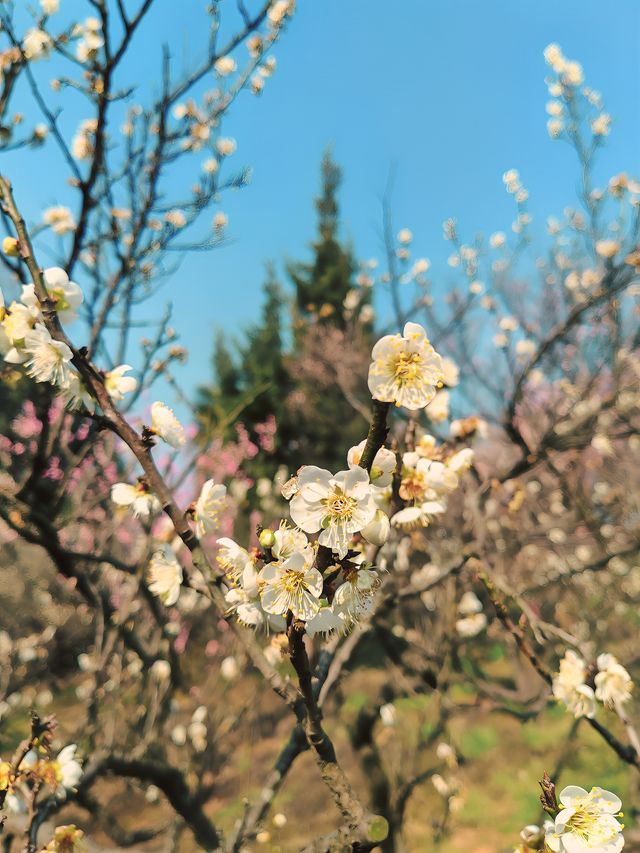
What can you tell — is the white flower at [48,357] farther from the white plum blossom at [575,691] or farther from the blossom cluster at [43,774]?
the white plum blossom at [575,691]

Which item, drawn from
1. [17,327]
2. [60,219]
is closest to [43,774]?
[17,327]

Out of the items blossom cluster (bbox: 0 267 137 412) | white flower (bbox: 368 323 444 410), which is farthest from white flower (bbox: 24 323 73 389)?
white flower (bbox: 368 323 444 410)

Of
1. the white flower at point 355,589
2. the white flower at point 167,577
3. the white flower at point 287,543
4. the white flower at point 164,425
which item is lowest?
the white flower at point 355,589

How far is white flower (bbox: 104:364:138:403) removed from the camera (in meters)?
1.30

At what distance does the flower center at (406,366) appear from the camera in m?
0.92

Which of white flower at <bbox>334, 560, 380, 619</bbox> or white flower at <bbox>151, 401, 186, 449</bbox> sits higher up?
white flower at <bbox>151, 401, 186, 449</bbox>

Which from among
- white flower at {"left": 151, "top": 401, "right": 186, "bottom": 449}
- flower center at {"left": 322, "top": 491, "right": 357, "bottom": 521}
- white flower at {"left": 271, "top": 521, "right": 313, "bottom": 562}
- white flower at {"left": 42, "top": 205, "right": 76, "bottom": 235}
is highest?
white flower at {"left": 42, "top": 205, "right": 76, "bottom": 235}

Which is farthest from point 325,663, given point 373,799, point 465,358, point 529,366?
point 465,358

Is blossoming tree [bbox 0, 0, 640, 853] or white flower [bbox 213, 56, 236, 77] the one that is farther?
white flower [bbox 213, 56, 236, 77]

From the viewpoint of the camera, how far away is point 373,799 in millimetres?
3486

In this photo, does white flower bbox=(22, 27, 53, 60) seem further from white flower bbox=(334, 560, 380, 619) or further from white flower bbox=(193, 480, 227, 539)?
white flower bbox=(334, 560, 380, 619)

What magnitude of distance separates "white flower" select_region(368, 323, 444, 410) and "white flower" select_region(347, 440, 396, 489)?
0.09 meters

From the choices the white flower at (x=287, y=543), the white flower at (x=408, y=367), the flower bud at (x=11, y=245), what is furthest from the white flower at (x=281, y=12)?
the white flower at (x=287, y=543)

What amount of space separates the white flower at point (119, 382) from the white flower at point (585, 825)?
123 cm
